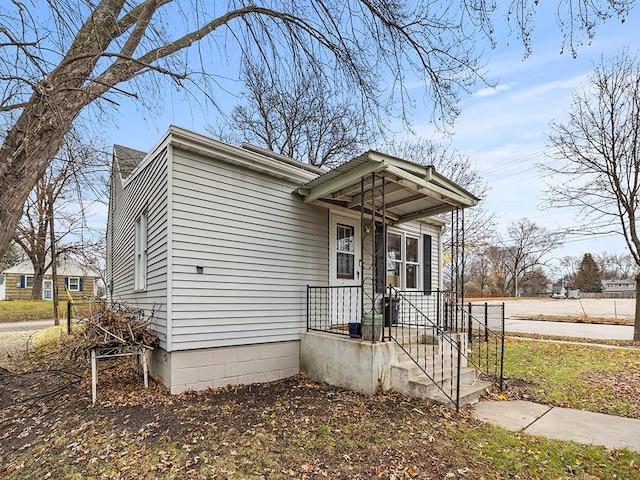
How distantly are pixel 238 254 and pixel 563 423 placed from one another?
487cm

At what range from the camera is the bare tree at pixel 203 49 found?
133 inches

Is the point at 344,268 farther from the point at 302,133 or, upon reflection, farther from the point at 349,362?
the point at 302,133

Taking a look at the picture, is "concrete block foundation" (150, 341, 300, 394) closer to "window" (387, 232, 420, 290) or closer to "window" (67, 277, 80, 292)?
"window" (387, 232, 420, 290)

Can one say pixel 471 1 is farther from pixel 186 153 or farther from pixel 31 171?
pixel 31 171

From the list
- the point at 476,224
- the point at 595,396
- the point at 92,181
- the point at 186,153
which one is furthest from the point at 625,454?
the point at 476,224

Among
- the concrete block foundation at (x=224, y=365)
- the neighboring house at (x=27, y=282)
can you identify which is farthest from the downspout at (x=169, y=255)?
the neighboring house at (x=27, y=282)

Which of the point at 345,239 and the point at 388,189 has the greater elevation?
the point at 388,189

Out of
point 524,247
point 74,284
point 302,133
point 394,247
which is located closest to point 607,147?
point 394,247

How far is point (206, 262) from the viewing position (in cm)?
559

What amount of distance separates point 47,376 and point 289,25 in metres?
7.51

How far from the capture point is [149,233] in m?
6.52

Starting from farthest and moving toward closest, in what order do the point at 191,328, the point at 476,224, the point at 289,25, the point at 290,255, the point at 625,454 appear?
the point at 476,224 < the point at 290,255 < the point at 289,25 < the point at 191,328 < the point at 625,454

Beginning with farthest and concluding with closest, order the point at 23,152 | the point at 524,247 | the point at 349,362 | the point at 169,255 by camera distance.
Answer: the point at 524,247 → the point at 349,362 → the point at 169,255 → the point at 23,152

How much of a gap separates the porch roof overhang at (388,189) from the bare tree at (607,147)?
7.80m
